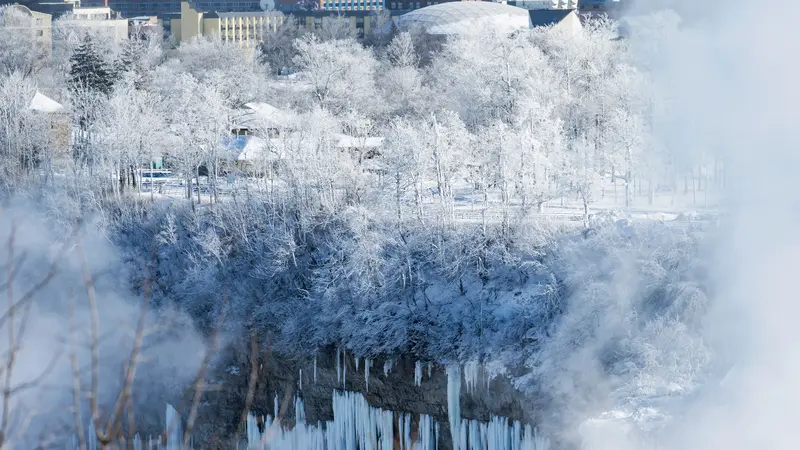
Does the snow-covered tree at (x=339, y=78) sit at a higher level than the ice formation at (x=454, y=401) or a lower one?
higher

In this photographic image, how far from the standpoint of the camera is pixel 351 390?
A: 1706 cm

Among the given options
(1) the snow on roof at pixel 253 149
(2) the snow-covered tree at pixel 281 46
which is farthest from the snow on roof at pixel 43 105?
(2) the snow-covered tree at pixel 281 46

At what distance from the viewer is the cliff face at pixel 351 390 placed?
15.6m

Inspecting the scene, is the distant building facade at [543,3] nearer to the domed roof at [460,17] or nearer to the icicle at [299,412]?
Result: the domed roof at [460,17]

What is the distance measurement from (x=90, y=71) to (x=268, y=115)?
5.50 metres

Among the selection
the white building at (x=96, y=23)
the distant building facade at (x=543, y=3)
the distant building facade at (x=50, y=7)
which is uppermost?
the distant building facade at (x=50, y=7)

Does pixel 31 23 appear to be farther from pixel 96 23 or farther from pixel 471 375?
pixel 471 375

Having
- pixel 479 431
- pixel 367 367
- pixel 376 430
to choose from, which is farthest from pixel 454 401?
pixel 367 367

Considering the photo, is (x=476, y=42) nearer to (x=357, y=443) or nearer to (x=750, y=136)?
(x=357, y=443)

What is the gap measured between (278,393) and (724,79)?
9243mm

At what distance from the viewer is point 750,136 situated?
439 inches

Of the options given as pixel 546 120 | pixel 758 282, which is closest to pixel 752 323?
pixel 758 282

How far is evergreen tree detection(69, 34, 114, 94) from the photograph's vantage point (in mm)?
30188

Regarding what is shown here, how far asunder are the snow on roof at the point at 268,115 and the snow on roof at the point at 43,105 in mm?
5089
